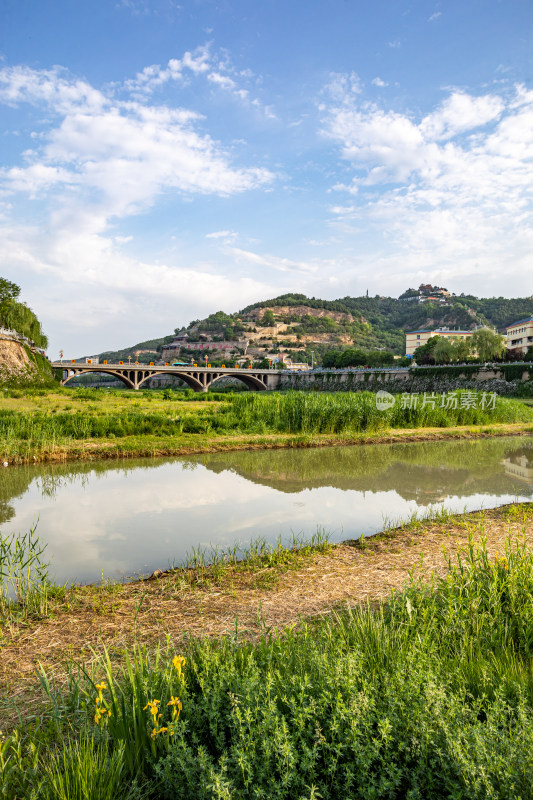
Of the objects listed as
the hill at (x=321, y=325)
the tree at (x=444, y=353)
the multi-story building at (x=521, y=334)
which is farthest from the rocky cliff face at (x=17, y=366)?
the hill at (x=321, y=325)

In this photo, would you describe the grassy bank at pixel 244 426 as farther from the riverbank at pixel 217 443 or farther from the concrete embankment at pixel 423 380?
the concrete embankment at pixel 423 380

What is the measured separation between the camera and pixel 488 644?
10.6 feet

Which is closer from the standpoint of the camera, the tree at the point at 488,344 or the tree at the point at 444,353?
the tree at the point at 488,344

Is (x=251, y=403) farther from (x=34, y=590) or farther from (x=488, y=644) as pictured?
(x=488, y=644)

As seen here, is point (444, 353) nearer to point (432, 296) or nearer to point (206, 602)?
point (206, 602)

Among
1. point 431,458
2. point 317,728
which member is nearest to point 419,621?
point 317,728

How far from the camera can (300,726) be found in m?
2.12

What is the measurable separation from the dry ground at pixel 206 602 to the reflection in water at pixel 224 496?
107 cm

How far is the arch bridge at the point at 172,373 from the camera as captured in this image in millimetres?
54344

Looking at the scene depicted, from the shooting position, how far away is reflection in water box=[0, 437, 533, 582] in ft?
22.7

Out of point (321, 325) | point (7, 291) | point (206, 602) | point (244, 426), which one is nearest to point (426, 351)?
point (7, 291)

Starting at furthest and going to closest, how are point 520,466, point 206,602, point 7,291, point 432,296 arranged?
point 432,296 → point 7,291 → point 520,466 → point 206,602

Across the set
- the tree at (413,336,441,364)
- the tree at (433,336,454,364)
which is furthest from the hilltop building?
the tree at (433,336,454,364)

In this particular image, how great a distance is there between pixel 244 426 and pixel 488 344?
5128cm
